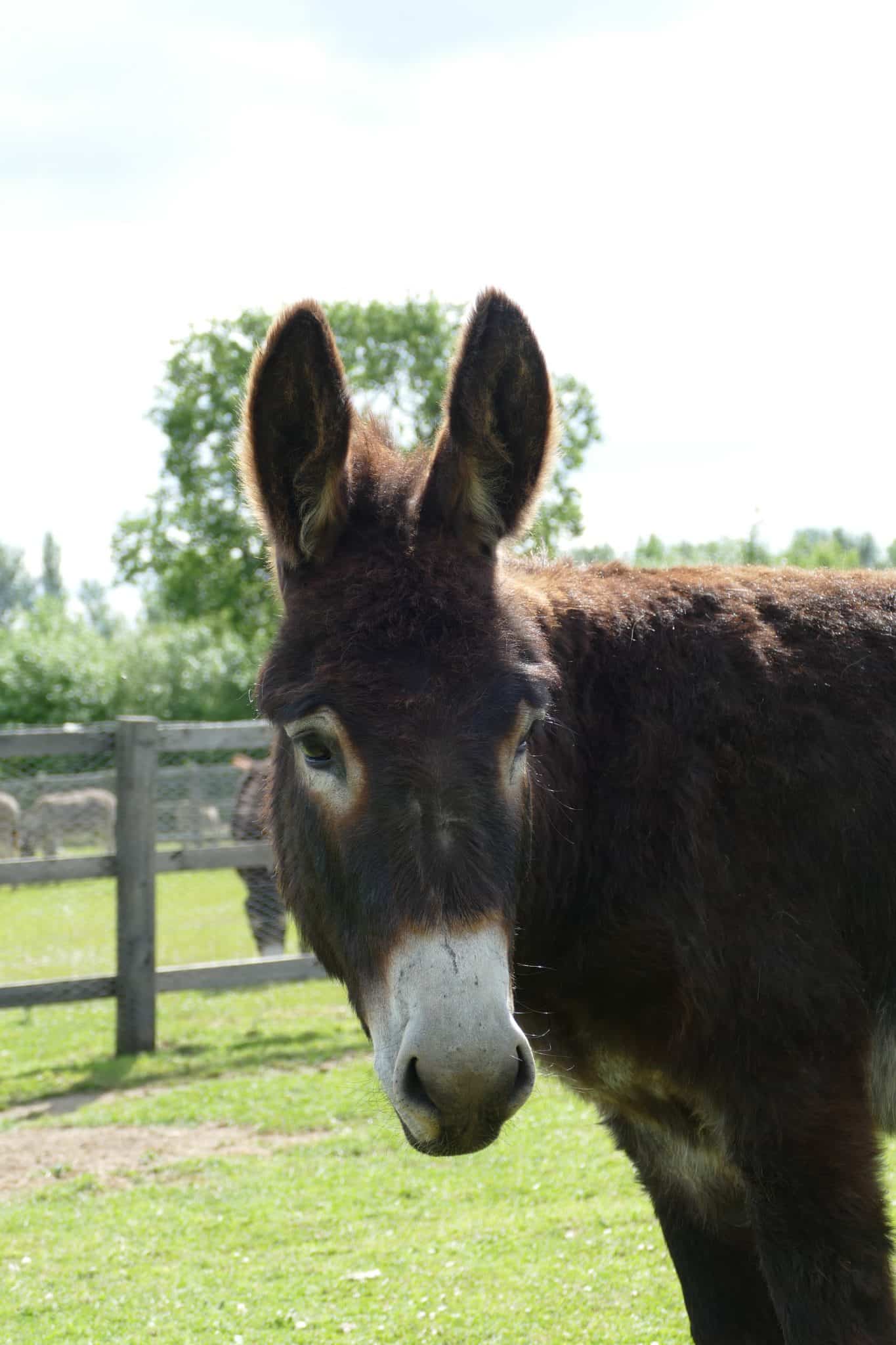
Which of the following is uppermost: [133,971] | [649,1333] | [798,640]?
[798,640]

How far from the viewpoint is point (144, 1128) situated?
7395 mm

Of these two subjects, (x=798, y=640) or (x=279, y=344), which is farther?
(x=798, y=640)

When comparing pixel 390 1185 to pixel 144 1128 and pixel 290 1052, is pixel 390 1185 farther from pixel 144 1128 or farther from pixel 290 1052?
pixel 290 1052

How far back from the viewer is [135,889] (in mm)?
9227

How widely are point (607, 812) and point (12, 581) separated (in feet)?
515

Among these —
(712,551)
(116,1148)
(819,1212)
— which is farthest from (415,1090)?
(712,551)

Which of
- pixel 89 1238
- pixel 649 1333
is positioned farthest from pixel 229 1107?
pixel 649 1333

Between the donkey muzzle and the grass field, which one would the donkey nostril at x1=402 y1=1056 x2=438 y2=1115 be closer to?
the donkey muzzle

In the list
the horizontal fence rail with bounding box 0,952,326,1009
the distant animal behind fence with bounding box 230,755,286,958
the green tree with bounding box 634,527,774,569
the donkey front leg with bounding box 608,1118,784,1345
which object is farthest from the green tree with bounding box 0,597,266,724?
the donkey front leg with bounding box 608,1118,784,1345

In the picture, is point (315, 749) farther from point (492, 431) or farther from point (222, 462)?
point (222, 462)

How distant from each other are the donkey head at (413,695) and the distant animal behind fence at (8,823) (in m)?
22.6

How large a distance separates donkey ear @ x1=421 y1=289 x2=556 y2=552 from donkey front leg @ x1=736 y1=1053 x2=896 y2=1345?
1667 mm

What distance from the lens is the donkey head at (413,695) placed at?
7.55 feet

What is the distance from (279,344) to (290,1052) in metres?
7.31
